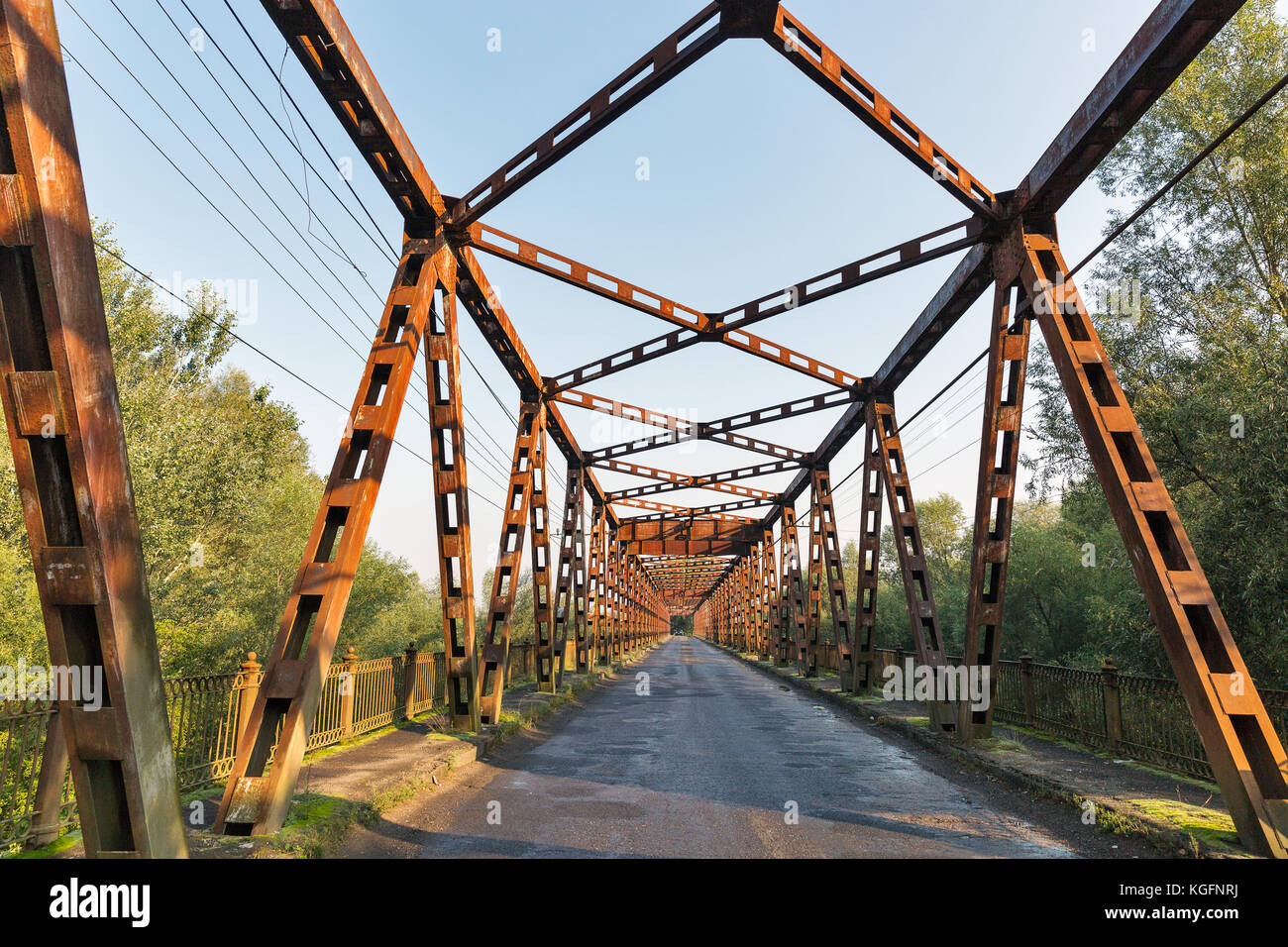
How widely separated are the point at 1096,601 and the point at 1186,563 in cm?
1419

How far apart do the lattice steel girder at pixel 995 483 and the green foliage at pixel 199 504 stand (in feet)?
59.3

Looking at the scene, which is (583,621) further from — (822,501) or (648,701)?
(822,501)

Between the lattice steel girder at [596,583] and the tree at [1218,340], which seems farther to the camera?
the lattice steel girder at [596,583]

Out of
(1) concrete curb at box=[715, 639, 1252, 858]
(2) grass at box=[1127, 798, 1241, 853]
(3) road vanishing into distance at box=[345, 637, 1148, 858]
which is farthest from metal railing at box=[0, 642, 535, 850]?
(2) grass at box=[1127, 798, 1241, 853]

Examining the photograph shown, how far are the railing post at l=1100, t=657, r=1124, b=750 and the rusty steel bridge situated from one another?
158 cm

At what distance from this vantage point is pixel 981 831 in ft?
21.6

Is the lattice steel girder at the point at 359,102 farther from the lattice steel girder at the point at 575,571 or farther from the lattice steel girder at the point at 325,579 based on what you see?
the lattice steel girder at the point at 575,571

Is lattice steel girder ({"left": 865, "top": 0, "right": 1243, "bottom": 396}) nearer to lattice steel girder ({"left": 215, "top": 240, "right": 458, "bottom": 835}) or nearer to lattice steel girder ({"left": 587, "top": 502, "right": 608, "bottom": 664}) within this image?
lattice steel girder ({"left": 215, "top": 240, "right": 458, "bottom": 835})

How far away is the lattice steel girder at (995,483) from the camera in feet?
34.9

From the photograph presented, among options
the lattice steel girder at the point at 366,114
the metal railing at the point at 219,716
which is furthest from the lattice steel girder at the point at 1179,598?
the metal railing at the point at 219,716

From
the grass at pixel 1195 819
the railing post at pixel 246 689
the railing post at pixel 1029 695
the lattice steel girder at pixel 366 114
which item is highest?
the lattice steel girder at pixel 366 114

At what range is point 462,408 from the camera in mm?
11523

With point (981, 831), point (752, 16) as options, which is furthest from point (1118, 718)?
point (752, 16)

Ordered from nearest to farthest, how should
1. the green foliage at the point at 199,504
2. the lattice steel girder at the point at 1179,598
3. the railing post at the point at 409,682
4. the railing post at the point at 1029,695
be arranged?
1. the lattice steel girder at the point at 1179,598
2. the railing post at the point at 1029,695
3. the railing post at the point at 409,682
4. the green foliage at the point at 199,504
